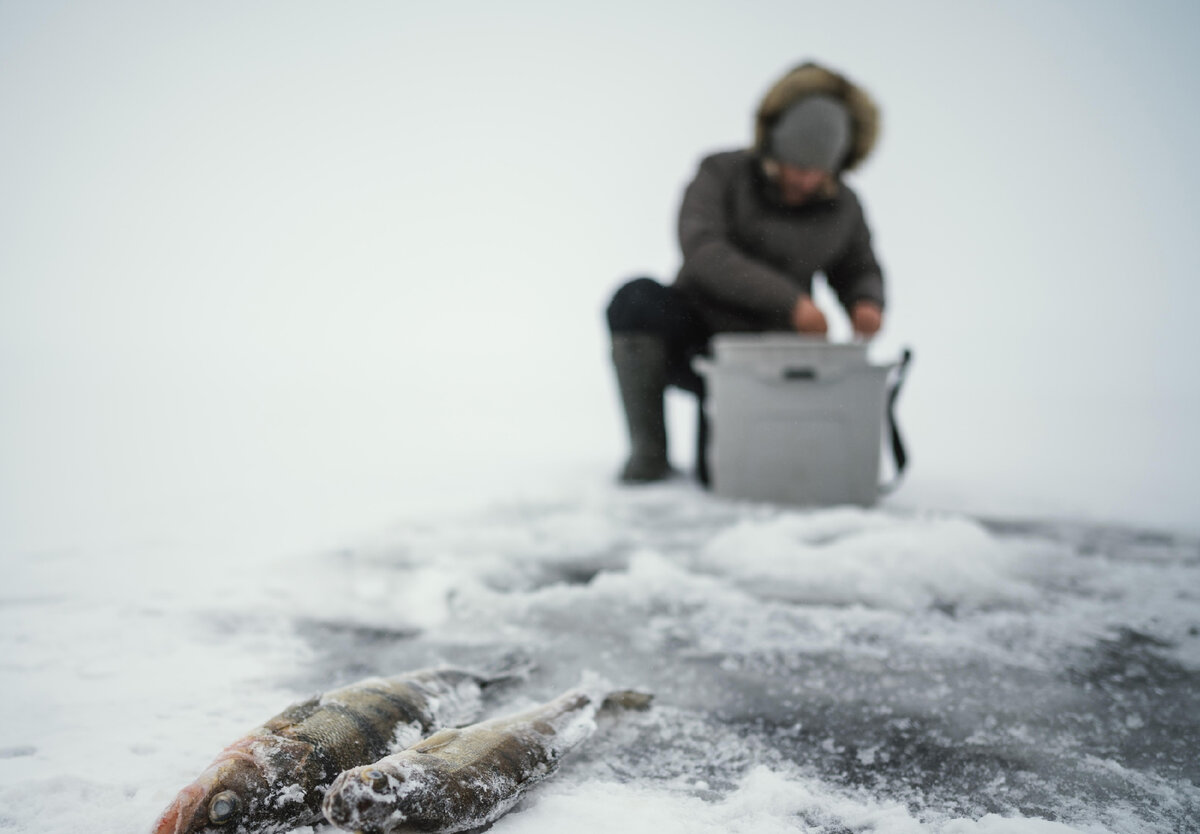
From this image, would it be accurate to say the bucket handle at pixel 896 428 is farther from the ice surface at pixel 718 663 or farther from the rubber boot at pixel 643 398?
the rubber boot at pixel 643 398

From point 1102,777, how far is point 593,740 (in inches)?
28.7

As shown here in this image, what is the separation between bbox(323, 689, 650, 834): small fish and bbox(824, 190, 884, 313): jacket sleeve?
2.73 meters

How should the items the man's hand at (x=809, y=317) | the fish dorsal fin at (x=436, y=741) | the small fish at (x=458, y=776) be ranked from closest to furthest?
the small fish at (x=458, y=776)
the fish dorsal fin at (x=436, y=741)
the man's hand at (x=809, y=317)

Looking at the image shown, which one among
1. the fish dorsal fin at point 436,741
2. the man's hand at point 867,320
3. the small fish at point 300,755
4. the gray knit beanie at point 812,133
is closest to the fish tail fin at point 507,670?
the small fish at point 300,755

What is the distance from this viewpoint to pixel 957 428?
18.7 ft

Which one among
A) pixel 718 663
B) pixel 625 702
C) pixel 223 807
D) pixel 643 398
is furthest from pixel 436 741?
pixel 643 398

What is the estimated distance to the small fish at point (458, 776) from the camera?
0.70 m

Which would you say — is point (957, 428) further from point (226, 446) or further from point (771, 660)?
point (226, 446)

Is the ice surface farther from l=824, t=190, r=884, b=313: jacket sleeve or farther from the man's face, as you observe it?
the man's face

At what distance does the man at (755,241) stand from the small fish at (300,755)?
2.14m

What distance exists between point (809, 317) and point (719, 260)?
43cm

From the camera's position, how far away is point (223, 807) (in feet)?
2.39

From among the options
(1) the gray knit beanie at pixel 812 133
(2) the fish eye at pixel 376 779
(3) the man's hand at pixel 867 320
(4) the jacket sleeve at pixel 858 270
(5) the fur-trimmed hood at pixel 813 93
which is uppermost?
(5) the fur-trimmed hood at pixel 813 93

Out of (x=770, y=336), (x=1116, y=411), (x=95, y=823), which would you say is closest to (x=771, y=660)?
(x=95, y=823)
